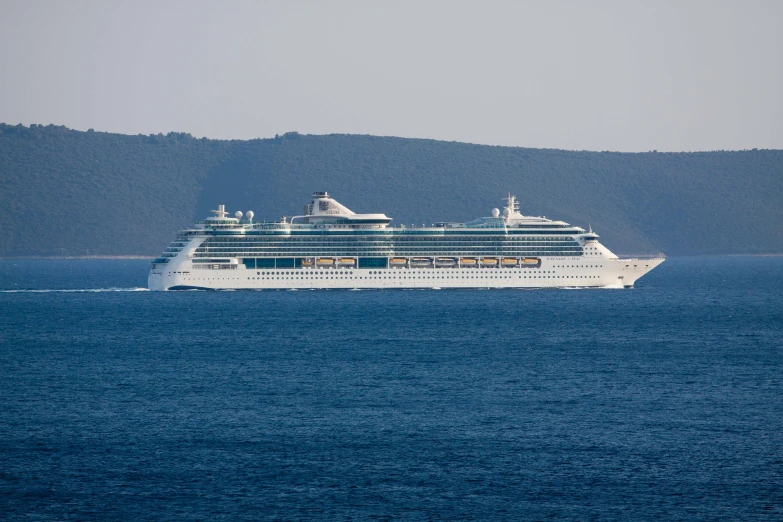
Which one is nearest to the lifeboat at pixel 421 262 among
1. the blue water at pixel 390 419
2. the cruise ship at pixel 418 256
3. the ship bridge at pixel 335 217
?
the cruise ship at pixel 418 256

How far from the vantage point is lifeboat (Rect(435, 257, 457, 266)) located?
103375mm

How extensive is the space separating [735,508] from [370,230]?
2842 inches

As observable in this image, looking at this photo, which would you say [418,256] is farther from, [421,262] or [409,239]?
[409,239]

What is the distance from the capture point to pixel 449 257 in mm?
103188

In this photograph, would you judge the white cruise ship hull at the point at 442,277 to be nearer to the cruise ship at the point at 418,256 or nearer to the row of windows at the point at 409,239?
the cruise ship at the point at 418,256

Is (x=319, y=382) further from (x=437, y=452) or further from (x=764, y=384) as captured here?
(x=764, y=384)

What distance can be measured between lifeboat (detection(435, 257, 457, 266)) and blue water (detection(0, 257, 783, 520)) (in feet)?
80.4

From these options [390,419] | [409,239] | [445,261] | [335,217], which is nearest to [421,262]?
[445,261]

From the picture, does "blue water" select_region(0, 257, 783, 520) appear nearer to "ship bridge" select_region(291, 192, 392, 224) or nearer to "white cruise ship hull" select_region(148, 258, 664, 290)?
"white cruise ship hull" select_region(148, 258, 664, 290)

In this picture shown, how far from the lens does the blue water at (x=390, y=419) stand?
33906 millimetres

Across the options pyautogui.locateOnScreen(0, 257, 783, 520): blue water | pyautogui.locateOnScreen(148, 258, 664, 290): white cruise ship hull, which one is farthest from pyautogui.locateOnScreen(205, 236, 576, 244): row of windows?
pyautogui.locateOnScreen(0, 257, 783, 520): blue water

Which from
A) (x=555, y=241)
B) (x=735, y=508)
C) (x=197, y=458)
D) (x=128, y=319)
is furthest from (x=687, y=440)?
(x=555, y=241)

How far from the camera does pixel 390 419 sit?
43375 mm

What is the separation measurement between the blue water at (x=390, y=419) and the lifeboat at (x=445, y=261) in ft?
80.4
